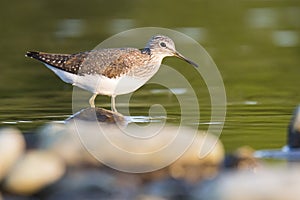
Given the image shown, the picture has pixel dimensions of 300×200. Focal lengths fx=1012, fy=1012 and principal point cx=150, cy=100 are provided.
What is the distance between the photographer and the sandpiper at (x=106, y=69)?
13281 mm

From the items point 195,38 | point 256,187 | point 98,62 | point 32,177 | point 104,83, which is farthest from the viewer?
point 195,38

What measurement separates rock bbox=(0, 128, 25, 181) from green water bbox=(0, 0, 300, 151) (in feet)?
8.18

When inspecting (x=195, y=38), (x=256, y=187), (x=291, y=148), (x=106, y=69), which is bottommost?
(x=195, y=38)

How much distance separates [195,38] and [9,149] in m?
11.6

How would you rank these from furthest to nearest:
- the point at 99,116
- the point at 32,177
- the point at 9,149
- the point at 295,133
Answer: the point at 99,116 < the point at 295,133 < the point at 9,149 < the point at 32,177

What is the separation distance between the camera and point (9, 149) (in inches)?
362

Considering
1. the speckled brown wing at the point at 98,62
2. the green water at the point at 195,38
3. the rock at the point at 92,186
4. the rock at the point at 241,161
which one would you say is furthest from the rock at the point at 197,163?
the speckled brown wing at the point at 98,62

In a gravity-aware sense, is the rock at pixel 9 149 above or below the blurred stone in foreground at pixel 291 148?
above

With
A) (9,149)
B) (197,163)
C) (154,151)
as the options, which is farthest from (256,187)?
(9,149)

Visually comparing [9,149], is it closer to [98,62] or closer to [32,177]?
[32,177]

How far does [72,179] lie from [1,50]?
445 inches

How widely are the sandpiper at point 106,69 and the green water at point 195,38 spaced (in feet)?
1.34

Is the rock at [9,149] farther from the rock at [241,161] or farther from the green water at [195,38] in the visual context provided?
the green water at [195,38]

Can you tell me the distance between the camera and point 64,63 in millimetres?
13477
